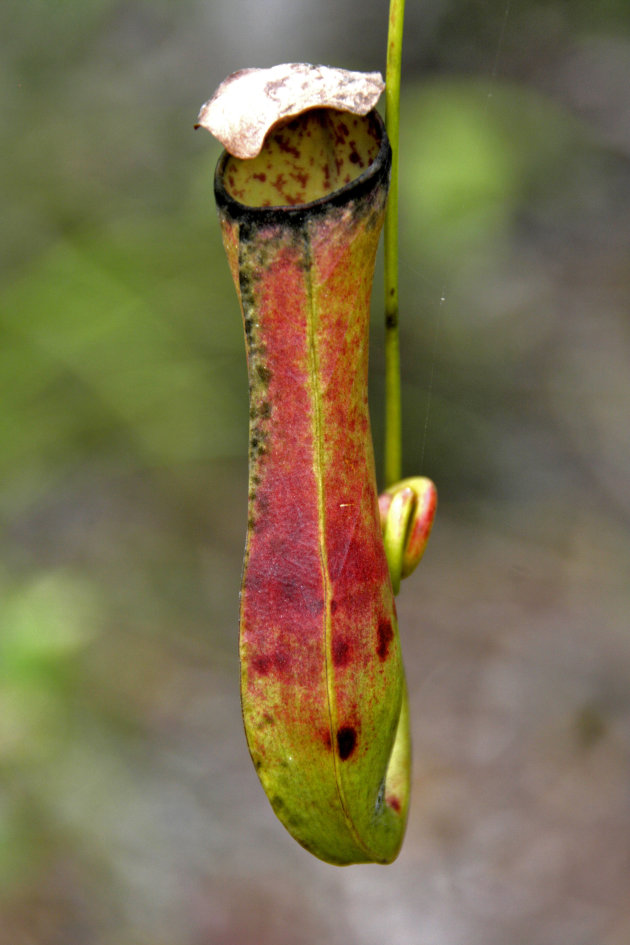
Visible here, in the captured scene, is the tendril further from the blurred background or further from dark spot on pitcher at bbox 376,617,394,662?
the blurred background

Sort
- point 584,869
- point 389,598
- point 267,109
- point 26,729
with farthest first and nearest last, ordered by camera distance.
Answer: point 584,869
point 26,729
point 389,598
point 267,109

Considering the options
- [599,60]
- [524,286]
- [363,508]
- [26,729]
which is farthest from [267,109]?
[524,286]

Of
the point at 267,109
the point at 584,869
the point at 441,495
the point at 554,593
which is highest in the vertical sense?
the point at 267,109

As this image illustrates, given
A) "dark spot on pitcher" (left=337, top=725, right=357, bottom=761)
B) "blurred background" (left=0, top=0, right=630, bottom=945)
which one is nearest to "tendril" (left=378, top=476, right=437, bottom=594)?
"dark spot on pitcher" (left=337, top=725, right=357, bottom=761)

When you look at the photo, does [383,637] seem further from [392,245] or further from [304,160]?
[304,160]

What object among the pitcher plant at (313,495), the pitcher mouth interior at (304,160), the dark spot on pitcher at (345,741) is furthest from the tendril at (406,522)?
the pitcher mouth interior at (304,160)

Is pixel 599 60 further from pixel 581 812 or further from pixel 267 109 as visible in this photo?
pixel 581 812

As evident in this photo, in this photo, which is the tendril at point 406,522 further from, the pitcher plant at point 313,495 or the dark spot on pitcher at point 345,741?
the dark spot on pitcher at point 345,741
